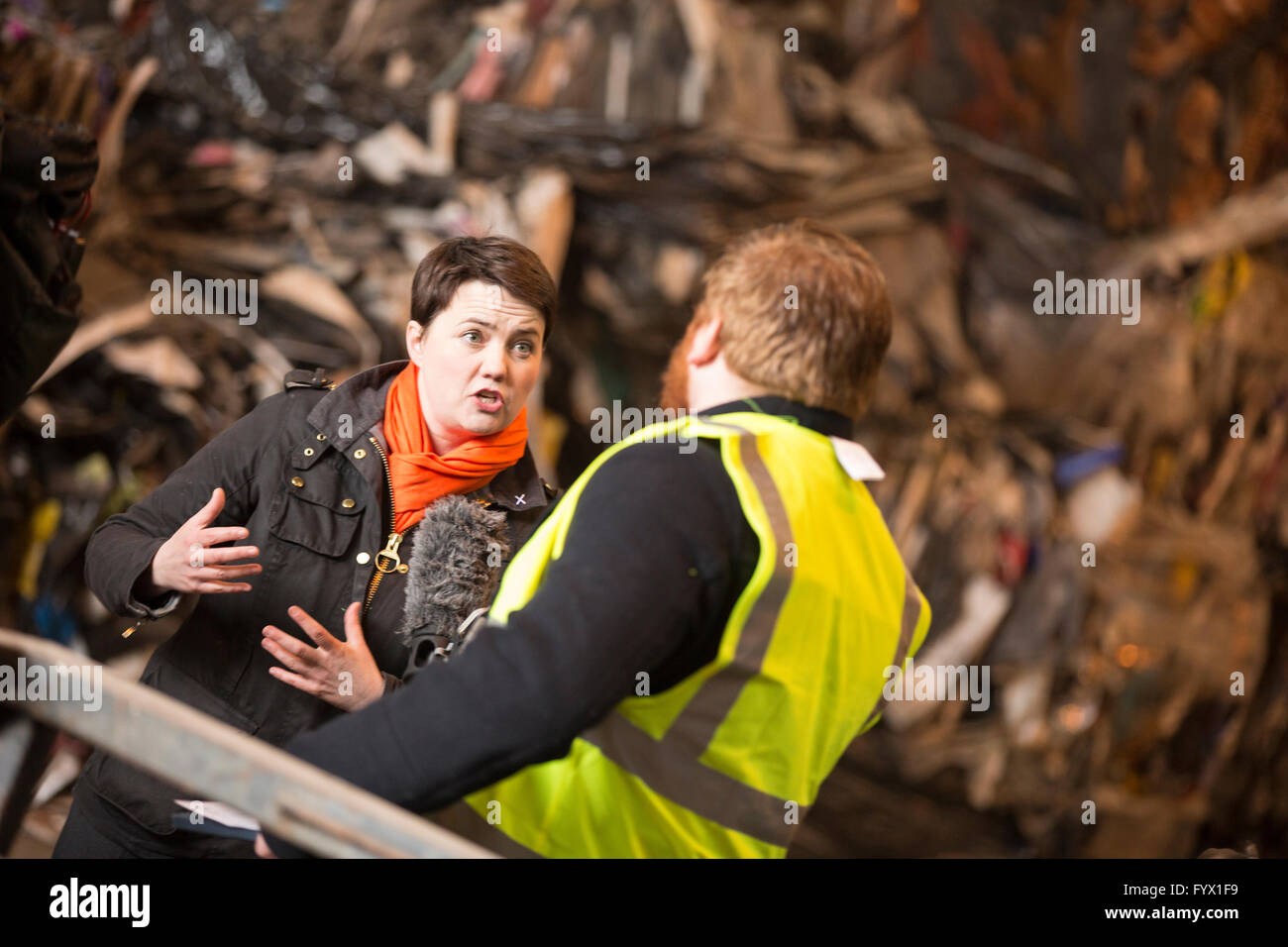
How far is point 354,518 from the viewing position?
1395mm

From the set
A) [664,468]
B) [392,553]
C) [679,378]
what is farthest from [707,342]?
[392,553]

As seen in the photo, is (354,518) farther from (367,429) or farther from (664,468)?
(664,468)

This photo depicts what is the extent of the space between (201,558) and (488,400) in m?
0.38

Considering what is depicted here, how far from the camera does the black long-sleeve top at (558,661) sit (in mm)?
1062

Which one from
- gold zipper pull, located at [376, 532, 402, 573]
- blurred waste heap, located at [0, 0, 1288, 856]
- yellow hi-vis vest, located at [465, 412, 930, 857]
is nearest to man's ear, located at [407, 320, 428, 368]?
gold zipper pull, located at [376, 532, 402, 573]

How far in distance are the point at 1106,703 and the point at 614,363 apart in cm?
227

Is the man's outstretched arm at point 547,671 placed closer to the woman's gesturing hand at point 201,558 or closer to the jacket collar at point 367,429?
the woman's gesturing hand at point 201,558

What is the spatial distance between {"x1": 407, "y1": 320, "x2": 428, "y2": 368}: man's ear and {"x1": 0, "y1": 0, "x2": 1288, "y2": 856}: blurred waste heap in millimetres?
1701

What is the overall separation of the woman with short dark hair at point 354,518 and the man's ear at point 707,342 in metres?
0.20

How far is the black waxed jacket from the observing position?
1.39 meters

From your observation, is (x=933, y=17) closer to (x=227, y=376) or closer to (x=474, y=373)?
(x=227, y=376)

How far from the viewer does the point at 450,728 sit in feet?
3.48

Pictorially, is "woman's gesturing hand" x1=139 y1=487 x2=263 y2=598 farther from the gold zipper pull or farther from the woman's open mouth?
the woman's open mouth
